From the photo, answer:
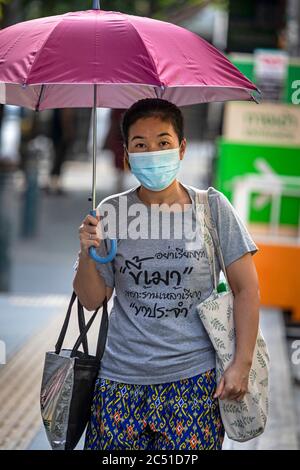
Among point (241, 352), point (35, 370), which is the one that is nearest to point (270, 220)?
point (35, 370)

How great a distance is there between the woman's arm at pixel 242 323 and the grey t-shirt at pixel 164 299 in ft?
0.17

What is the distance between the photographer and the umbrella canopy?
340 cm

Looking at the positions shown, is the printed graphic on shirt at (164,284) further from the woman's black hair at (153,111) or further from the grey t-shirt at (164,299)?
the woman's black hair at (153,111)

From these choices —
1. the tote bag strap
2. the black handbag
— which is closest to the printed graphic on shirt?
the tote bag strap

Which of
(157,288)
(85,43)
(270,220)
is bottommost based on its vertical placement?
(270,220)

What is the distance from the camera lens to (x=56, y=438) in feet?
11.7

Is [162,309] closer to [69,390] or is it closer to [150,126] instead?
[69,390]

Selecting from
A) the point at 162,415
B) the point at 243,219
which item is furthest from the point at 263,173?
the point at 162,415

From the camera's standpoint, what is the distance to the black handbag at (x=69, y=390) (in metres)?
3.53

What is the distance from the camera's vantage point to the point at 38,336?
8.52 m

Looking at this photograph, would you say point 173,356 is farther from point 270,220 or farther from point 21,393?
point 270,220

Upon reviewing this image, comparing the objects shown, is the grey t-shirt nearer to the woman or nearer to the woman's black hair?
the woman

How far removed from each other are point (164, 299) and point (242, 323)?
0.91 feet

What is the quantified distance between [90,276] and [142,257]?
197 millimetres
